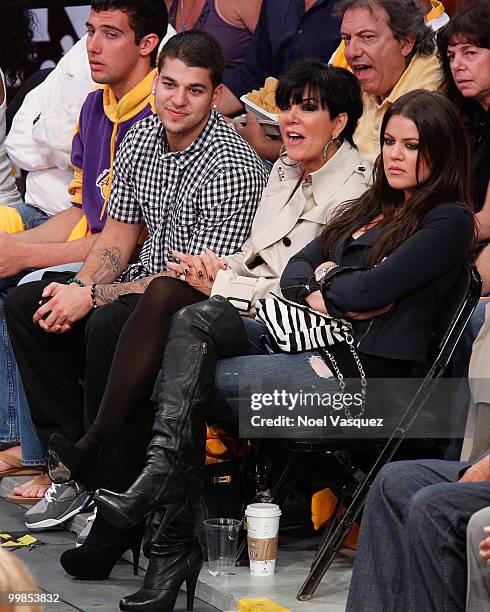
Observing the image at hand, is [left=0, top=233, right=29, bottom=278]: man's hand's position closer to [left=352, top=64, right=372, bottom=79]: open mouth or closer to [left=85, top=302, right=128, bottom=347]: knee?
[left=85, top=302, right=128, bottom=347]: knee

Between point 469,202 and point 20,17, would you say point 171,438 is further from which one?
point 20,17

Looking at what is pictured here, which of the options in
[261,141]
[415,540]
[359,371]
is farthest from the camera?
[261,141]

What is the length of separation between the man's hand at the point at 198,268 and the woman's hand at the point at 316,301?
455 millimetres

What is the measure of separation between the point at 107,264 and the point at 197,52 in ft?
2.76

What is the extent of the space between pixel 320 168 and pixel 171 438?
3.78ft

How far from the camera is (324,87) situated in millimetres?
4020

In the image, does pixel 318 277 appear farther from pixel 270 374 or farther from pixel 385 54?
pixel 385 54

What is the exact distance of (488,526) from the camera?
244 cm

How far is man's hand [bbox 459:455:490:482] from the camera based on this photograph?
2695mm

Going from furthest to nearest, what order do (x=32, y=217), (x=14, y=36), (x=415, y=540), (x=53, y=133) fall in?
(x=14, y=36), (x=32, y=217), (x=53, y=133), (x=415, y=540)

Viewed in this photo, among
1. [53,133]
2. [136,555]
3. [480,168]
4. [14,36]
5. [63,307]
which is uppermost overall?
[14,36]

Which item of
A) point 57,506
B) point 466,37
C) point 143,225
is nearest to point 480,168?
point 466,37

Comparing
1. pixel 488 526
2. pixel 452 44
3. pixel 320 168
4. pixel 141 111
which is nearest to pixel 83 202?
pixel 141 111

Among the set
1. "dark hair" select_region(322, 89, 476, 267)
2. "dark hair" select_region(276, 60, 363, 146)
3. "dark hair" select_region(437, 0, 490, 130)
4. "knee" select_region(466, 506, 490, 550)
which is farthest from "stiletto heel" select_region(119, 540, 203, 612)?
"dark hair" select_region(437, 0, 490, 130)
